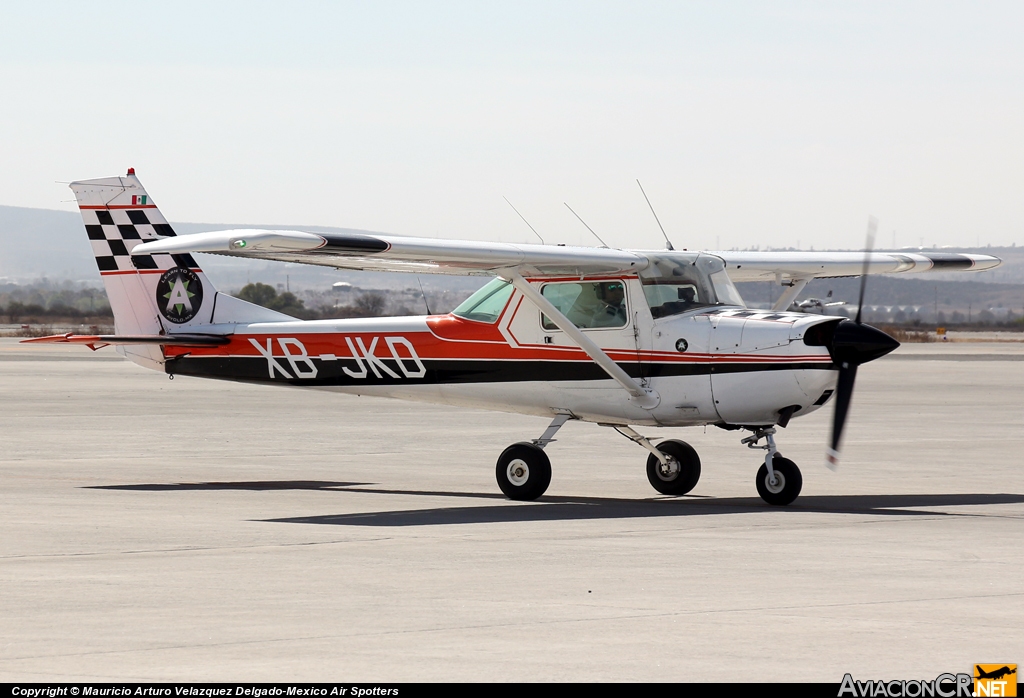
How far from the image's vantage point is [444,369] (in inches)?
581

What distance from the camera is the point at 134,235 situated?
54.5 ft

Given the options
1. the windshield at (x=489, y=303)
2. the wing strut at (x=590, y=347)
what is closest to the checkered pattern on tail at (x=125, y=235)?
the windshield at (x=489, y=303)

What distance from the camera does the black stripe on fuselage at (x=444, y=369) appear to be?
44.1ft

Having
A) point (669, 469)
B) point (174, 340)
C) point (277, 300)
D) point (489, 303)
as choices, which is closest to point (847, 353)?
point (669, 469)

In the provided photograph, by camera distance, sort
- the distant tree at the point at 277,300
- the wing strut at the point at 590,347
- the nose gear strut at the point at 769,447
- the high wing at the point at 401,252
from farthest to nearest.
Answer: the distant tree at the point at 277,300
the wing strut at the point at 590,347
the nose gear strut at the point at 769,447
the high wing at the point at 401,252

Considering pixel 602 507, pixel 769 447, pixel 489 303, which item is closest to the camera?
pixel 602 507

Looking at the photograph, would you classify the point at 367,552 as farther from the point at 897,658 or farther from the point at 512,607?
the point at 897,658

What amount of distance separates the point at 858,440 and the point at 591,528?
10.8 metres

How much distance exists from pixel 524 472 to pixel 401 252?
9.07ft

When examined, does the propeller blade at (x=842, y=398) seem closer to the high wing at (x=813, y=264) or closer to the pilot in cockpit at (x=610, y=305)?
the pilot in cockpit at (x=610, y=305)

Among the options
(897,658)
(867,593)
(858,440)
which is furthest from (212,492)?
(858,440)

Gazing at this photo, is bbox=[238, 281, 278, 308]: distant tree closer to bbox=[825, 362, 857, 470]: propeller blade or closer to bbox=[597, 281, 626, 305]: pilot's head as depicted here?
bbox=[597, 281, 626, 305]: pilot's head

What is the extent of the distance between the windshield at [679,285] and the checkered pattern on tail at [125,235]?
19.2 feet

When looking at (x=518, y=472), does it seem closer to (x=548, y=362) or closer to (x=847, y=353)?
(x=548, y=362)
